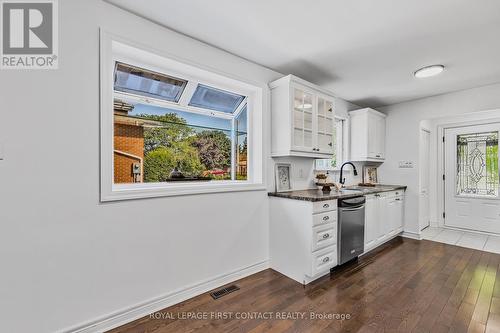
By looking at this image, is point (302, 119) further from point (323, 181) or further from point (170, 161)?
point (170, 161)

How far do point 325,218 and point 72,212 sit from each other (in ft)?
7.50

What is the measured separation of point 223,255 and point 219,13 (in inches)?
89.0

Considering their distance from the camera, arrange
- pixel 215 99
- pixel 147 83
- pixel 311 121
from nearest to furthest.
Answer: pixel 147 83
pixel 215 99
pixel 311 121

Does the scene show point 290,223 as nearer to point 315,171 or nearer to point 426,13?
point 315,171

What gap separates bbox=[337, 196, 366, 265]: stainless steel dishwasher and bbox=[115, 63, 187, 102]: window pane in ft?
7.33

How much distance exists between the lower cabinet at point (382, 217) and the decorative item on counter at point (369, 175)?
0.53 m

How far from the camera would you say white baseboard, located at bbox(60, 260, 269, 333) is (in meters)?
1.68

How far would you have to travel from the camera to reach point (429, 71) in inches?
111

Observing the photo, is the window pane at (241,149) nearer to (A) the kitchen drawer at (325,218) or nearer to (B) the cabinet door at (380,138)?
(A) the kitchen drawer at (325,218)

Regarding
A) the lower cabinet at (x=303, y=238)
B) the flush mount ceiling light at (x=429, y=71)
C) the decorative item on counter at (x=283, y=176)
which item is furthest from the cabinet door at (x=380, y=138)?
the lower cabinet at (x=303, y=238)

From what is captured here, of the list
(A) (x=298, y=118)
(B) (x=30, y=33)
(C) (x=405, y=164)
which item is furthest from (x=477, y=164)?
(B) (x=30, y=33)

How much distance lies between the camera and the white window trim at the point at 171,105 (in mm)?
1735

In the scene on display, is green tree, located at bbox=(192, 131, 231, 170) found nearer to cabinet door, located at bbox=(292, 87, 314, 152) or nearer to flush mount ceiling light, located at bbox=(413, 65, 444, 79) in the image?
cabinet door, located at bbox=(292, 87, 314, 152)

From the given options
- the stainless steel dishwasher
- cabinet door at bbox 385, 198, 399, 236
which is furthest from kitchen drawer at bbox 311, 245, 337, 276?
cabinet door at bbox 385, 198, 399, 236
